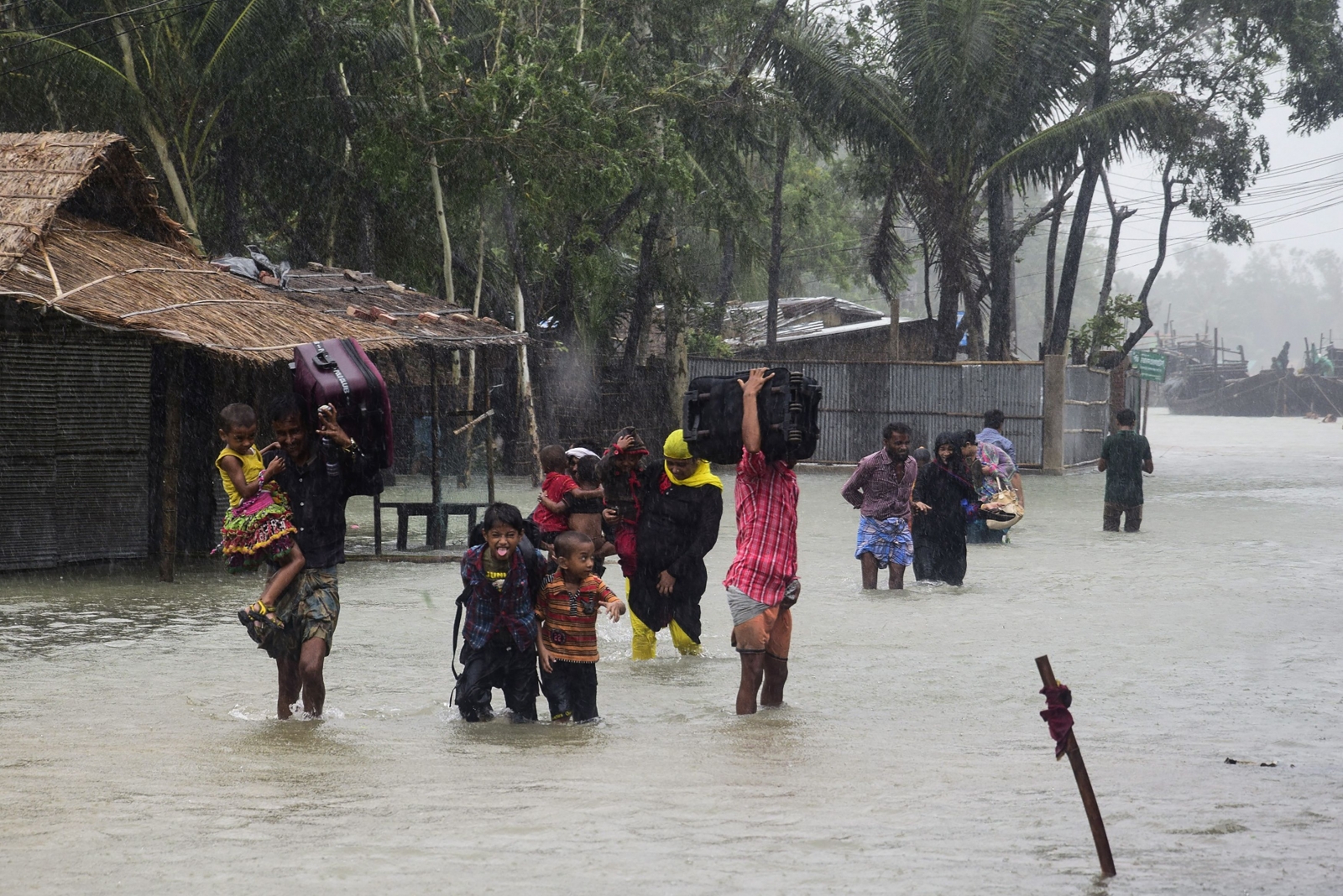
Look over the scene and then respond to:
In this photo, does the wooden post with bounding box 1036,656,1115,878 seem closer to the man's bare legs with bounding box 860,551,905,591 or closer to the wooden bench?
the man's bare legs with bounding box 860,551,905,591

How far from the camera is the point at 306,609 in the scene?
675cm

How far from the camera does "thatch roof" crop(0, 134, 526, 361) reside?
38.3 ft

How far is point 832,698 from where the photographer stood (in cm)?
790

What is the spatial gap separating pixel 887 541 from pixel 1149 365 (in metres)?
27.6

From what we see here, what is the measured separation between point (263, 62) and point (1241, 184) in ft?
75.2

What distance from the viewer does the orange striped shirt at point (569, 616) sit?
22.7 feet

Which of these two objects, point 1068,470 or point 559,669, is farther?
point 1068,470

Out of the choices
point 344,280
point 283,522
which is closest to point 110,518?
point 344,280

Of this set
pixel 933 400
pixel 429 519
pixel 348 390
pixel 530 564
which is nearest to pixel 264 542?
pixel 348 390

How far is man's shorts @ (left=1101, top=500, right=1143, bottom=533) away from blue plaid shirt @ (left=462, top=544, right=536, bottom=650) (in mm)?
11806

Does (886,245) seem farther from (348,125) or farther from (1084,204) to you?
(348,125)

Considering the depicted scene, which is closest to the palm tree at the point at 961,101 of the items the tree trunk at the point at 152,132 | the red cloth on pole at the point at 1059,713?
the tree trunk at the point at 152,132

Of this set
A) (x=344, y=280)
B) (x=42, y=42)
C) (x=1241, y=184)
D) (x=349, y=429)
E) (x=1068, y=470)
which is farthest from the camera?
(x=1241, y=184)

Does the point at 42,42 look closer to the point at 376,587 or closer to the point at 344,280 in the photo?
the point at 344,280
